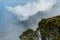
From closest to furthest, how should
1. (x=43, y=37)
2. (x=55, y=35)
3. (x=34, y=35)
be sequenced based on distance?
(x=55, y=35), (x=43, y=37), (x=34, y=35)

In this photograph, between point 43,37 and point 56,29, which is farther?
point 43,37

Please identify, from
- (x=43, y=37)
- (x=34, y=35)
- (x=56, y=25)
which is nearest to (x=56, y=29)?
(x=56, y=25)

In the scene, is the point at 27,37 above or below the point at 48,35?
above

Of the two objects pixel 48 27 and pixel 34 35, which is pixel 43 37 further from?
pixel 34 35

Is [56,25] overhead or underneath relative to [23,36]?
underneath

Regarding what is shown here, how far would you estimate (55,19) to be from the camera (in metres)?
73.9

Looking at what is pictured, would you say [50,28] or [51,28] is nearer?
[51,28]

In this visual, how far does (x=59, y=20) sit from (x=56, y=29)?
2.96 meters

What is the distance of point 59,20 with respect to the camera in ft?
241

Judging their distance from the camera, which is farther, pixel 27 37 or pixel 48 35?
pixel 27 37

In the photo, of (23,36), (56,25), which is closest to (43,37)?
(56,25)

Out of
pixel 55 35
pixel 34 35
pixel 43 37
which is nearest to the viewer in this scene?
pixel 55 35

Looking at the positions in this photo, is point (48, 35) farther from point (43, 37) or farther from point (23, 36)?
point (23, 36)

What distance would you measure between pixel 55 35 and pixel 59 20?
4.58 meters
